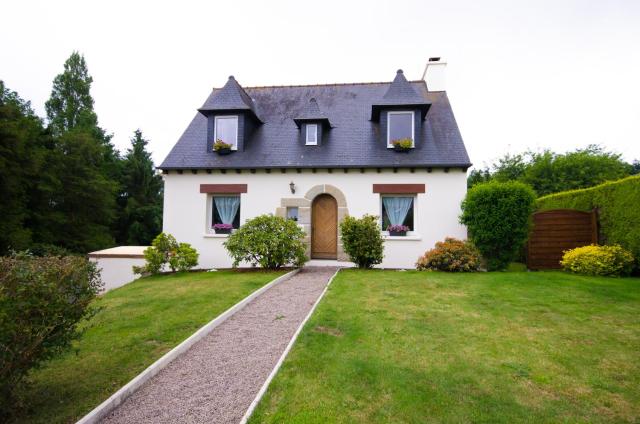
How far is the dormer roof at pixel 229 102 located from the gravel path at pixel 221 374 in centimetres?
912

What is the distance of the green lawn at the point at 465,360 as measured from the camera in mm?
3334

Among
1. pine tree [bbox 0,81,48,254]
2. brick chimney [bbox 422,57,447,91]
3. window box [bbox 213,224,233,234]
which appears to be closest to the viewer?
window box [bbox 213,224,233,234]

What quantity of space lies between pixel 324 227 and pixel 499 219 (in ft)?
19.2

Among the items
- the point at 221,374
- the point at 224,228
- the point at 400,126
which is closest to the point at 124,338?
the point at 221,374

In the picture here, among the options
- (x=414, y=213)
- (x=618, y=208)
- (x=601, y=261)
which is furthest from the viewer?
(x=414, y=213)

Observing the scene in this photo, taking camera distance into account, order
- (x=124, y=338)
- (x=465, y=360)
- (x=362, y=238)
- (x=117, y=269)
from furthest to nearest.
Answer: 1. (x=117, y=269)
2. (x=362, y=238)
3. (x=124, y=338)
4. (x=465, y=360)

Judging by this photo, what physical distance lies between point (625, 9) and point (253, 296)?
10.3 m

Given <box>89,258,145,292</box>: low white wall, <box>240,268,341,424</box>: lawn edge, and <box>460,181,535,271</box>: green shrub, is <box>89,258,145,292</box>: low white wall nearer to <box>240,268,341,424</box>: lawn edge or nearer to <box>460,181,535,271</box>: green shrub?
<box>240,268,341,424</box>: lawn edge

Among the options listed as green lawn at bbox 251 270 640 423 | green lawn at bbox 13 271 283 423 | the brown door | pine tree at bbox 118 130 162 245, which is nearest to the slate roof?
the brown door

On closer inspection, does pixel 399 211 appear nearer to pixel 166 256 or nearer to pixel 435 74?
pixel 435 74

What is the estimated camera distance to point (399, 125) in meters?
13.2

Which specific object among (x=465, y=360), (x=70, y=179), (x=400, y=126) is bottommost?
(x=465, y=360)

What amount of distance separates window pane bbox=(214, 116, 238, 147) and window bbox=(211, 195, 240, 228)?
7.55 feet

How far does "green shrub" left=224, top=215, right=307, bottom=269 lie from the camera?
35.3 ft
